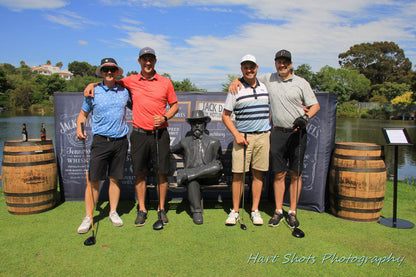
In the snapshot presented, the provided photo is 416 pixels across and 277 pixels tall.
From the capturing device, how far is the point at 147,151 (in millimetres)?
4246

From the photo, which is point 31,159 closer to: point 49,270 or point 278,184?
point 49,270

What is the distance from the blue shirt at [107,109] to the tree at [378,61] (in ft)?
325

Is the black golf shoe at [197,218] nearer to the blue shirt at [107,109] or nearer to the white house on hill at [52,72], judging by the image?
the blue shirt at [107,109]

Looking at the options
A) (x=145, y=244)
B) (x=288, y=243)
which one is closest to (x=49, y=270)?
(x=145, y=244)

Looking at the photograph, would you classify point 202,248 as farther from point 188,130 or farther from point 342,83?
point 342,83

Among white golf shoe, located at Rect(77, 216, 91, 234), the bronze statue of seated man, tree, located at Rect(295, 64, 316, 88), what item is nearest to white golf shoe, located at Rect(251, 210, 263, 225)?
the bronze statue of seated man

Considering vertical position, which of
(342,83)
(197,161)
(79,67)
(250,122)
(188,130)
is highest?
(79,67)

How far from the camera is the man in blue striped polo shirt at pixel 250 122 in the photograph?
4.14 metres

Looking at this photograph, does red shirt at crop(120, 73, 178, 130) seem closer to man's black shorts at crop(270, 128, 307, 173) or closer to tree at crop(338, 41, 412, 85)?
man's black shorts at crop(270, 128, 307, 173)

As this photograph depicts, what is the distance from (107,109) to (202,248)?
2.17 metres

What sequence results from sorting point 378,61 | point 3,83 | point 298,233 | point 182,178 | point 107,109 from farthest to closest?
1. point 378,61
2. point 3,83
3. point 182,178
4. point 107,109
5. point 298,233

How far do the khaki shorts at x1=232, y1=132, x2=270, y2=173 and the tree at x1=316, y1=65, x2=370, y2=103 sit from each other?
61560 mm

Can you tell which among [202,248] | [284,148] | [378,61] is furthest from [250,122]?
[378,61]

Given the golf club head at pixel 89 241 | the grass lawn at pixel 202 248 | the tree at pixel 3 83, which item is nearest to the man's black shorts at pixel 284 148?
the grass lawn at pixel 202 248
